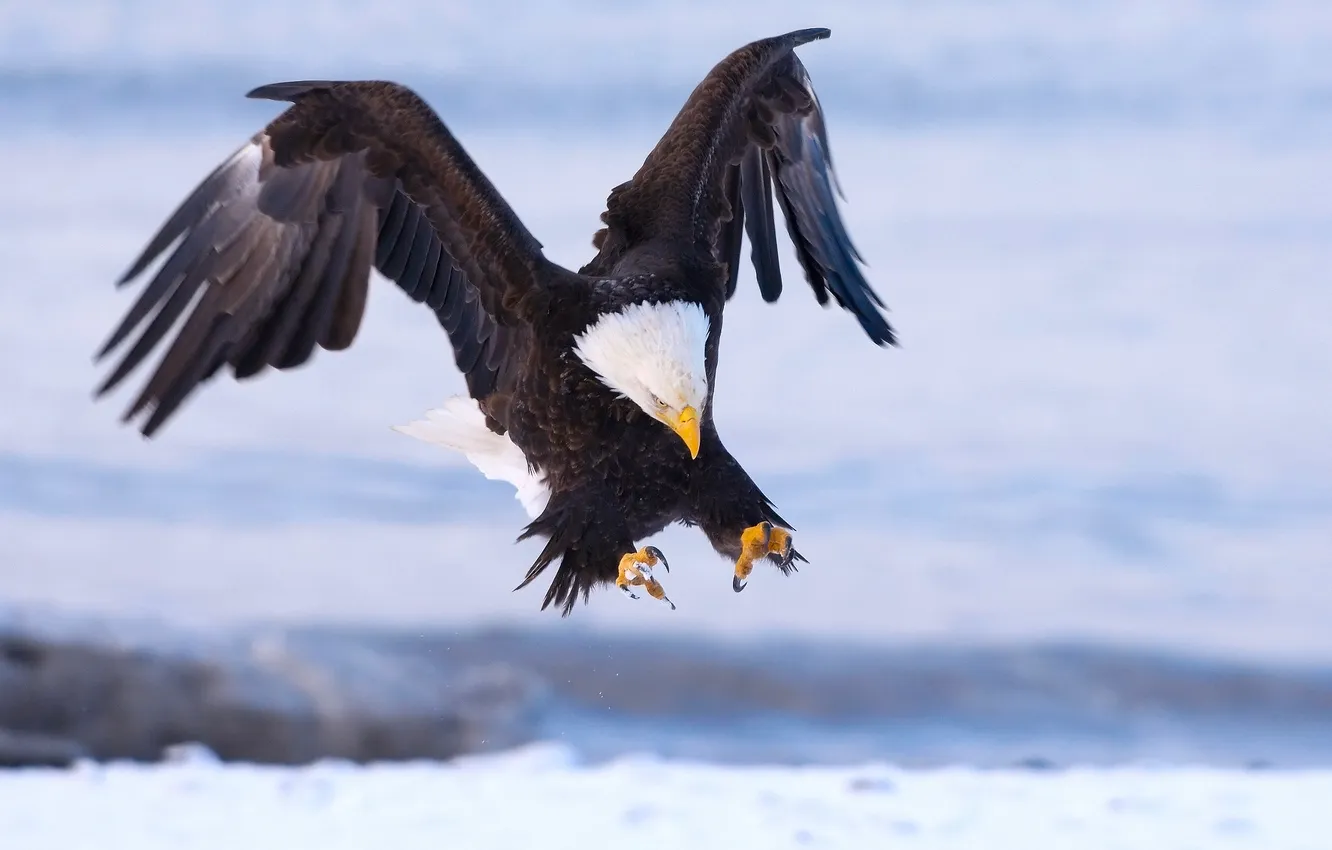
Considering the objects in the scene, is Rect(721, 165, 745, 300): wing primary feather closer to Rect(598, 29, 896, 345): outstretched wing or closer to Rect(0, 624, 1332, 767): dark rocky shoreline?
Rect(598, 29, 896, 345): outstretched wing

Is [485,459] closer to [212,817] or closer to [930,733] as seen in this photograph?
[212,817]

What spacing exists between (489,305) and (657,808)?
3.62 ft

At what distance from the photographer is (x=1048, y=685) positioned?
6.05 meters

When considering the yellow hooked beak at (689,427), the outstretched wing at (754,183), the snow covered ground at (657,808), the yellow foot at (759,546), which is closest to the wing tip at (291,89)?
the outstretched wing at (754,183)

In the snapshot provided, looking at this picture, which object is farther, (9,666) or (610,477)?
(9,666)

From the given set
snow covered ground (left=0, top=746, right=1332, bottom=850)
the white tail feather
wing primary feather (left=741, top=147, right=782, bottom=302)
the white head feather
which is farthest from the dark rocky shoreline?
the white head feather

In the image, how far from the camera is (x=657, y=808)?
15.4 ft

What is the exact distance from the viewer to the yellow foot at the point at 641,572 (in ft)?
14.5

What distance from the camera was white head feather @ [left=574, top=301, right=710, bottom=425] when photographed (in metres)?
4.25

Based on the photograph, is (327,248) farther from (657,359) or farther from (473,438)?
(657,359)

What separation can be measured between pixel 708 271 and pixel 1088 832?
1386mm

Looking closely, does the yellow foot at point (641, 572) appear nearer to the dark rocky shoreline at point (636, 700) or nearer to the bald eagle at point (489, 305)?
the bald eagle at point (489, 305)

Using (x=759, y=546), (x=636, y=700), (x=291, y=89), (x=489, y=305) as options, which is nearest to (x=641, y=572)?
(x=759, y=546)

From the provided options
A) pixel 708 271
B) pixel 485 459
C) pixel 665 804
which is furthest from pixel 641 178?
pixel 665 804
